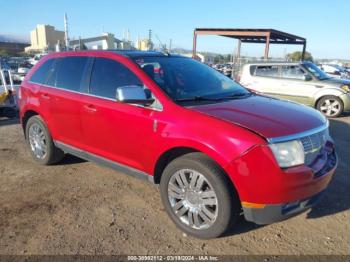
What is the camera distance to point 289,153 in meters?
2.95

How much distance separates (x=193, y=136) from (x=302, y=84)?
854cm

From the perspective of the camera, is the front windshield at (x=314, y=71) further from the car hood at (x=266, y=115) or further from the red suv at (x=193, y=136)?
the car hood at (x=266, y=115)

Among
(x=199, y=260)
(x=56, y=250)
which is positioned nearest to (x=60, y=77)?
(x=56, y=250)

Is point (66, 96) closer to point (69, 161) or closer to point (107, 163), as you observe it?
point (107, 163)

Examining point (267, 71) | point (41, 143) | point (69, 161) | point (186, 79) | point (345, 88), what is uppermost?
point (186, 79)

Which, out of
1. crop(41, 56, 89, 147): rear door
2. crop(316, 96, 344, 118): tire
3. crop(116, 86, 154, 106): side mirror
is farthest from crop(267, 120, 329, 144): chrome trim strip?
crop(316, 96, 344, 118): tire

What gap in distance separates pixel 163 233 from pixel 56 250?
3.31ft

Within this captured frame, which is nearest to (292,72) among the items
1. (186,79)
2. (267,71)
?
(267,71)

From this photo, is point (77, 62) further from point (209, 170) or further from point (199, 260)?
point (199, 260)

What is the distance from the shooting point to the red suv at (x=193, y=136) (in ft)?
9.70

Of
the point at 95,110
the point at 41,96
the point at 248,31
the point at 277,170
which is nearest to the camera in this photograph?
the point at 277,170

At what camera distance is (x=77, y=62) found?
188 inches

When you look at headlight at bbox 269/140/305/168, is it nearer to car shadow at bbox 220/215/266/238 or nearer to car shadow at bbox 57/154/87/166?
car shadow at bbox 220/215/266/238

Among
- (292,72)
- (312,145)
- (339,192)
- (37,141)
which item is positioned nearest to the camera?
(312,145)
